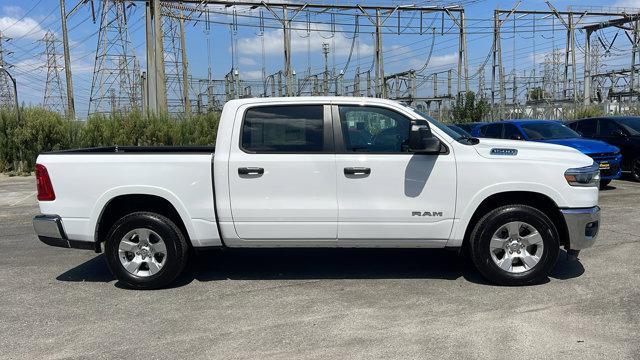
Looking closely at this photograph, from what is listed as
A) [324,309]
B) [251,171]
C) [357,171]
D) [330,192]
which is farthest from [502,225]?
[251,171]

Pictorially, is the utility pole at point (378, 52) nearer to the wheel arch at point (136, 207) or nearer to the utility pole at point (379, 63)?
the utility pole at point (379, 63)

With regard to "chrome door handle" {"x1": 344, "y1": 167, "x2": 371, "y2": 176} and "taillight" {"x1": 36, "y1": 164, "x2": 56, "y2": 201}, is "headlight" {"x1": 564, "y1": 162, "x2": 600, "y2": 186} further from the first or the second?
"taillight" {"x1": 36, "y1": 164, "x2": 56, "y2": 201}

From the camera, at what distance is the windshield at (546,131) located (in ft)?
42.9

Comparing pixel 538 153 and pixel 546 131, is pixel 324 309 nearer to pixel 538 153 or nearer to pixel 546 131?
pixel 538 153

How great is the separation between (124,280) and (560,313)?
4316 mm

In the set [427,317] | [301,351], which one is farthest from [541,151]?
[301,351]

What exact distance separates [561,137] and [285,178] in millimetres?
9851

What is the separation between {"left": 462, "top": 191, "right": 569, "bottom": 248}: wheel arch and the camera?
557cm

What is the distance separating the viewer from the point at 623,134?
1398cm

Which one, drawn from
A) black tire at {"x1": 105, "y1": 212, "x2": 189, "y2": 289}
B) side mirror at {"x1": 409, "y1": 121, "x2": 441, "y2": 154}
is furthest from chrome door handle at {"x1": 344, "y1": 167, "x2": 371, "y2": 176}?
black tire at {"x1": 105, "y1": 212, "x2": 189, "y2": 289}

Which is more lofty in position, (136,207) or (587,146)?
(587,146)

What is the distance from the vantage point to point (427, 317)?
4.81 meters

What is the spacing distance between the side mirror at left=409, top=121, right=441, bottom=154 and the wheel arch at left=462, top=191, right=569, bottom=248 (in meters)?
0.84

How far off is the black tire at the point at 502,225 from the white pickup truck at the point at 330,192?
0.01 meters
